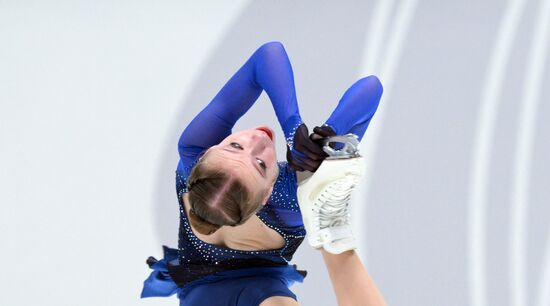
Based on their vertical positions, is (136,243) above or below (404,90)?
below

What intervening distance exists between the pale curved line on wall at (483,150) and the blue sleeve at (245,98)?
2.94ft

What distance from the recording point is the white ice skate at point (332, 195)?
5.05 feet

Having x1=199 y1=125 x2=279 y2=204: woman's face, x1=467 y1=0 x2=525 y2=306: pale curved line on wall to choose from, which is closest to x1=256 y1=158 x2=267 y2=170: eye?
x1=199 y1=125 x2=279 y2=204: woman's face

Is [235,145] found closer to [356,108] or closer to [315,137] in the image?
[315,137]

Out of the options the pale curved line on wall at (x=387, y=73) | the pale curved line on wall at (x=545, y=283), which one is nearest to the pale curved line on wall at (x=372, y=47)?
the pale curved line on wall at (x=387, y=73)

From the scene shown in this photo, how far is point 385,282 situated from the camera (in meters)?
2.33

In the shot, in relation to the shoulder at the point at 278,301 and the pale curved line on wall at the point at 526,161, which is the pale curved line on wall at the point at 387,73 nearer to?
the pale curved line on wall at the point at 526,161

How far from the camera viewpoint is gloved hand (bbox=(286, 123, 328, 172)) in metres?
1.55

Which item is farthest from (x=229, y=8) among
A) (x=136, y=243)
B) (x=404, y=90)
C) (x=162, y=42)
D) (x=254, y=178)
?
(x=254, y=178)

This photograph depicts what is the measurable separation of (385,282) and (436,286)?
5.6 inches

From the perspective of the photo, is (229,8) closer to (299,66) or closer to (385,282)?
(299,66)

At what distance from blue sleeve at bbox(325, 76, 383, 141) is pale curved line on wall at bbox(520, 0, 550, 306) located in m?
0.91

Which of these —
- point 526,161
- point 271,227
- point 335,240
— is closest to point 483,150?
point 526,161

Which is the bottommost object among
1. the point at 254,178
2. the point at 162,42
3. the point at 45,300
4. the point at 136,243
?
the point at 45,300
